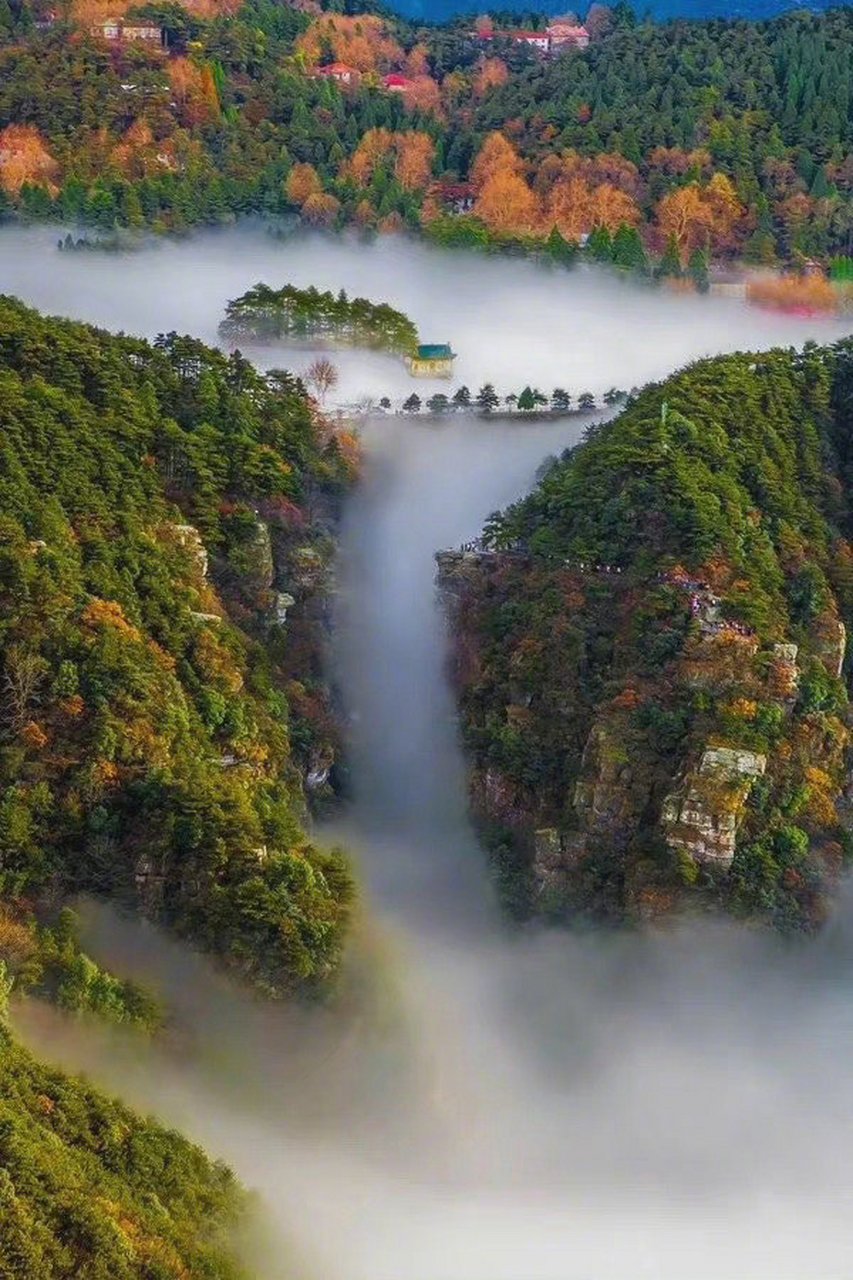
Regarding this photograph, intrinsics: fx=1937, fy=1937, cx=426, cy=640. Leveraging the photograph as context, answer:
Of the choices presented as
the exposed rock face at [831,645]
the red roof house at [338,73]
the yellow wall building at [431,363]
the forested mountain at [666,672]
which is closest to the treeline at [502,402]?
the yellow wall building at [431,363]

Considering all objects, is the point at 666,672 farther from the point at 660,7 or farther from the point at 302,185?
the point at 660,7

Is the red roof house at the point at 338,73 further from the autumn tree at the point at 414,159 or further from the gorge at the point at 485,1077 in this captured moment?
the gorge at the point at 485,1077

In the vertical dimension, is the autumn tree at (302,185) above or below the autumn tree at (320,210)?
above

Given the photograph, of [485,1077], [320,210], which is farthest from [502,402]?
[485,1077]

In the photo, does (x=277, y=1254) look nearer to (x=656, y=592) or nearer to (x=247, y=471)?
(x=656, y=592)

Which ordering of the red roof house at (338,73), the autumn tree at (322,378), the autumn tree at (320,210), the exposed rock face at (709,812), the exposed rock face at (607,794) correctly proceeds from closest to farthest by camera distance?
the exposed rock face at (709,812), the exposed rock face at (607,794), the autumn tree at (322,378), the autumn tree at (320,210), the red roof house at (338,73)

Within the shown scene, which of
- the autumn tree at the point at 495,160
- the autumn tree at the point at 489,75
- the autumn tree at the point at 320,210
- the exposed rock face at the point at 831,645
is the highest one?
the autumn tree at the point at 489,75

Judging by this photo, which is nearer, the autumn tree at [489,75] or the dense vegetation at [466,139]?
the dense vegetation at [466,139]
